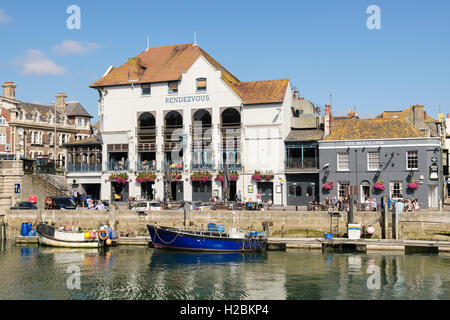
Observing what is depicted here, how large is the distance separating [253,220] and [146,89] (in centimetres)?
2366

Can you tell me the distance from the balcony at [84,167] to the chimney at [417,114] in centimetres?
3451

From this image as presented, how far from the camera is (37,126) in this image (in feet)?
250

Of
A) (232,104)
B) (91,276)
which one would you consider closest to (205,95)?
(232,104)

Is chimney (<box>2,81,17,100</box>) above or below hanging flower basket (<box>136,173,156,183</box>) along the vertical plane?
above

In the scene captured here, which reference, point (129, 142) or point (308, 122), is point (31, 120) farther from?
point (308, 122)

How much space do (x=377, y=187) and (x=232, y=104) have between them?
17368 millimetres

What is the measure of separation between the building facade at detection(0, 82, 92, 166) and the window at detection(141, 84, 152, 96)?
16909mm

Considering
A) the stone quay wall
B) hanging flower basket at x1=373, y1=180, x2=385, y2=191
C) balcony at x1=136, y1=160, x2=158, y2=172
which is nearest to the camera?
the stone quay wall

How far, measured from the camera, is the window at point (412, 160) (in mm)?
50375

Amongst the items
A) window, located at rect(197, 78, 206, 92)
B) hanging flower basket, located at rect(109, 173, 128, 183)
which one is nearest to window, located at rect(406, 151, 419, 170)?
window, located at rect(197, 78, 206, 92)

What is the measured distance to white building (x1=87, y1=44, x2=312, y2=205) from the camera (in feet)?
186

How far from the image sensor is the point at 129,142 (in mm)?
61000

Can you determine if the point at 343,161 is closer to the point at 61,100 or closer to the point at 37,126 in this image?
the point at 37,126

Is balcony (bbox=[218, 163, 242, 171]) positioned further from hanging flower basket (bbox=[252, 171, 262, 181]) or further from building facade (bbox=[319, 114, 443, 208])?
building facade (bbox=[319, 114, 443, 208])
